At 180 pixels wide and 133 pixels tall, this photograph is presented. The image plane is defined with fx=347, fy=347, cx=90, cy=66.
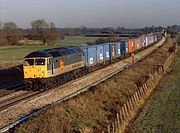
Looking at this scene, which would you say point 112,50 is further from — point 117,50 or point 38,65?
point 38,65

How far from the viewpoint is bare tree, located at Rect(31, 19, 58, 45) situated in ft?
402

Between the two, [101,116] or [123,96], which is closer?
[101,116]

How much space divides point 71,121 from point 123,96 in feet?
30.1

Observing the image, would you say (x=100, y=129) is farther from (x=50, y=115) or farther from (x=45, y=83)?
(x=45, y=83)

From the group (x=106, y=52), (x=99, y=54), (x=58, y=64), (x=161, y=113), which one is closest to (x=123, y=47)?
(x=106, y=52)

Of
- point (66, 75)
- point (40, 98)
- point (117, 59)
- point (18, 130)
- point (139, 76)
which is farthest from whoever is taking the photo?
point (117, 59)

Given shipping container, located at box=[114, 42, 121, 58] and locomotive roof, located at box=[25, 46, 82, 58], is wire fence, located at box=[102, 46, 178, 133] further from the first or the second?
shipping container, located at box=[114, 42, 121, 58]

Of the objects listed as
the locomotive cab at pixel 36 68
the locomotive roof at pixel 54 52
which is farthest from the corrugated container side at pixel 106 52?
the locomotive cab at pixel 36 68

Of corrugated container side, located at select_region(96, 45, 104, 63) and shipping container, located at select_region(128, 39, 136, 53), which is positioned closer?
corrugated container side, located at select_region(96, 45, 104, 63)

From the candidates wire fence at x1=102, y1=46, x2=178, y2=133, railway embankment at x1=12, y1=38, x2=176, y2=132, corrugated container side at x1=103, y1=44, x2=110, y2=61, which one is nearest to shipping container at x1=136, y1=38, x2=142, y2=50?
corrugated container side at x1=103, y1=44, x2=110, y2=61

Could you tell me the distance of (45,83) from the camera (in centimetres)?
2858

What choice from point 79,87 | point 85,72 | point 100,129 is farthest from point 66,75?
point 100,129

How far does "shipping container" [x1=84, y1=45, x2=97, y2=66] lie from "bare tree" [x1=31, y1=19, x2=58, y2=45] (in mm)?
80271

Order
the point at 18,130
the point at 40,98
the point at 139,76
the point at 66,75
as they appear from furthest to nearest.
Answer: the point at 139,76
the point at 66,75
the point at 40,98
the point at 18,130
